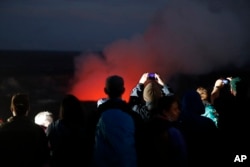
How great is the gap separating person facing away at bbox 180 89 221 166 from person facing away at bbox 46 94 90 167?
1286mm

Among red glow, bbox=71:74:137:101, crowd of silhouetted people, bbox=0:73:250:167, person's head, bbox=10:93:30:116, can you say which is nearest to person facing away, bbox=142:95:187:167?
crowd of silhouetted people, bbox=0:73:250:167

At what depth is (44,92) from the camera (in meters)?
63.4

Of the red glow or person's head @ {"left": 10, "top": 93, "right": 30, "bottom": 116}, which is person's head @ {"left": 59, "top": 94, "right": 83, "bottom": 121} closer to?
person's head @ {"left": 10, "top": 93, "right": 30, "bottom": 116}

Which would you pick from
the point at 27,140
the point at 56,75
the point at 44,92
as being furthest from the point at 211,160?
the point at 56,75

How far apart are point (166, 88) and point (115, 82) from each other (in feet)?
6.91

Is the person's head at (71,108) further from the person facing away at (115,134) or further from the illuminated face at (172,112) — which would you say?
the illuminated face at (172,112)

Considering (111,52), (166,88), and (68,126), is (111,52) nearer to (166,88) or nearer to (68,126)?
(166,88)

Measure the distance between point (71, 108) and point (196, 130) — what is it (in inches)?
63.3

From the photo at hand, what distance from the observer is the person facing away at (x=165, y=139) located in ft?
17.5

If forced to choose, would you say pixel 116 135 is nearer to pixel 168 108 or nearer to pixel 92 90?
pixel 168 108

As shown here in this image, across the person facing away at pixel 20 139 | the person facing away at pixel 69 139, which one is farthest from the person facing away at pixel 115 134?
the person facing away at pixel 20 139

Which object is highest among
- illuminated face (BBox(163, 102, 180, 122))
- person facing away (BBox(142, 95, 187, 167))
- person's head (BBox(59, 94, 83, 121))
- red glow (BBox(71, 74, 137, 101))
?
red glow (BBox(71, 74, 137, 101))

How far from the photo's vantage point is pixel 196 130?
19.9 ft

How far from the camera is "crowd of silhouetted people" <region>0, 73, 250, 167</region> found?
5.44 metres
